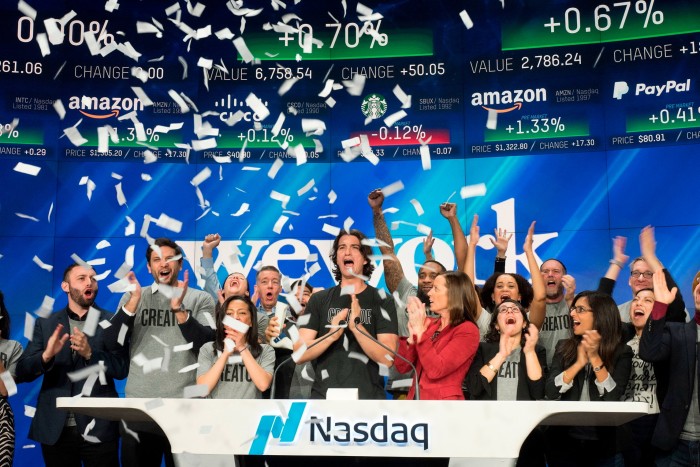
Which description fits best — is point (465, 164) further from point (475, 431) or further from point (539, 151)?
point (475, 431)

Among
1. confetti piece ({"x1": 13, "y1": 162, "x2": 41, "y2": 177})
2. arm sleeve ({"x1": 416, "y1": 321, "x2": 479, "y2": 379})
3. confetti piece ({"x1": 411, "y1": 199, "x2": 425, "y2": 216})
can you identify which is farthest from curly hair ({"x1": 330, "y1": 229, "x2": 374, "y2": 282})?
confetti piece ({"x1": 13, "y1": 162, "x2": 41, "y2": 177})

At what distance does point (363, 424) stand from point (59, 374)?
2.20m

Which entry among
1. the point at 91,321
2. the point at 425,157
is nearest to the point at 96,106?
the point at 425,157

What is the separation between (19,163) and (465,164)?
329 cm

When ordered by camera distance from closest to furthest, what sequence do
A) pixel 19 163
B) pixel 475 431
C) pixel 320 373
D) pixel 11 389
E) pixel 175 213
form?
pixel 475 431 → pixel 320 373 → pixel 11 389 → pixel 19 163 → pixel 175 213

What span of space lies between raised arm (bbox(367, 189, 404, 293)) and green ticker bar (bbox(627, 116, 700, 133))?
2.66 meters

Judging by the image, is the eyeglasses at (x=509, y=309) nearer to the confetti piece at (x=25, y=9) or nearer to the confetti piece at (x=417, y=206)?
the confetti piece at (x=417, y=206)

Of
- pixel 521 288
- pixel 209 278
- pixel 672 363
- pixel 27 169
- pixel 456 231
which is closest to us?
pixel 672 363

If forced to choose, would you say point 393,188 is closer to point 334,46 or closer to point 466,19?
point 334,46

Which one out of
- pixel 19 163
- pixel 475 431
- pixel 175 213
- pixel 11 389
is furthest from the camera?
pixel 175 213

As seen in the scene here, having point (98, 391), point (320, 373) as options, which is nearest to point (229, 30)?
point (98, 391)

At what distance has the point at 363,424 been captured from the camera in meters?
2.74

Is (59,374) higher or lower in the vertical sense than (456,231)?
lower

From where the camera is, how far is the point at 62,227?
653 centimetres
